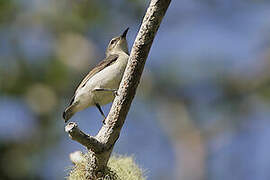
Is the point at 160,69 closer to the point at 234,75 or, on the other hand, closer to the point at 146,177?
the point at 234,75

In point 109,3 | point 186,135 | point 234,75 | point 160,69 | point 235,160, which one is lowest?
point 235,160

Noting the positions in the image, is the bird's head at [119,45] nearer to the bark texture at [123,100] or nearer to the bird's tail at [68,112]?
the bird's tail at [68,112]

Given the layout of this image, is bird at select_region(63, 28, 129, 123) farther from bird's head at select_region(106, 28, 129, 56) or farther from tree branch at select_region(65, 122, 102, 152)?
tree branch at select_region(65, 122, 102, 152)

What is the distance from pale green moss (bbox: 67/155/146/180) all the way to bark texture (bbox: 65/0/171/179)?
0.08 m

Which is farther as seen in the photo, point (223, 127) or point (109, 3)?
point (109, 3)

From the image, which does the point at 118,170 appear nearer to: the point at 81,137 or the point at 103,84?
the point at 81,137

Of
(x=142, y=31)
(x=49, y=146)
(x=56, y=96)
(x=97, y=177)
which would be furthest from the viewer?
(x=56, y=96)

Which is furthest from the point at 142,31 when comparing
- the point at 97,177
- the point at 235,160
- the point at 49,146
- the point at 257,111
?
the point at 257,111

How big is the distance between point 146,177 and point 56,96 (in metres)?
4.82

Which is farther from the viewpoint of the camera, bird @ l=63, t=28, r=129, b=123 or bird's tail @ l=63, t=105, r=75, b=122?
bird's tail @ l=63, t=105, r=75, b=122

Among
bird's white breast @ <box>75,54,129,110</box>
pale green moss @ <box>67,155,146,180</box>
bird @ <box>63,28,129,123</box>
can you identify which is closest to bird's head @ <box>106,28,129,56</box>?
bird @ <box>63,28,129,123</box>

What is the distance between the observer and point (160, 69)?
8141 mm

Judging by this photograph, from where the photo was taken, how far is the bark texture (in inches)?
97.2

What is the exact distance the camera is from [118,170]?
10.1 ft
